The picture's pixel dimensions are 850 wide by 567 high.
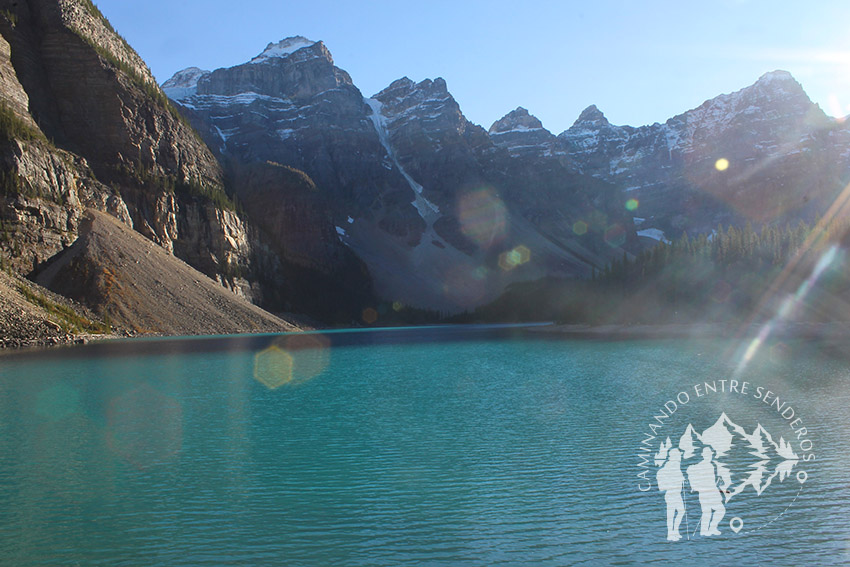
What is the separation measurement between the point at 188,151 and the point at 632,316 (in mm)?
116821

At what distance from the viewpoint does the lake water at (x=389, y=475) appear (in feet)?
42.9

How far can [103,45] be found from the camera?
144 metres

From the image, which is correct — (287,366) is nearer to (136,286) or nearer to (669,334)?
(136,286)

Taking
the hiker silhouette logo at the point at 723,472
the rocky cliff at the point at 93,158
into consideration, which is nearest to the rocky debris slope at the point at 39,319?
the rocky cliff at the point at 93,158

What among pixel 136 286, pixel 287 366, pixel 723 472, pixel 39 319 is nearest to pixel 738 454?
pixel 723 472

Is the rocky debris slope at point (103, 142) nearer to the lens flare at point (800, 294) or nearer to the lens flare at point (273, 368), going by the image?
the lens flare at point (273, 368)

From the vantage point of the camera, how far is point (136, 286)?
3905 inches

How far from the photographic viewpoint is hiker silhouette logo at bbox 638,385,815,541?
570 inches

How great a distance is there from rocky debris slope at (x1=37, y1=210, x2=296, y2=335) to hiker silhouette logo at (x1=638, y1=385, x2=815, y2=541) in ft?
292

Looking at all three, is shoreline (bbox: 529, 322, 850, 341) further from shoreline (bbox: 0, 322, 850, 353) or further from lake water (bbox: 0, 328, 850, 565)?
lake water (bbox: 0, 328, 850, 565)

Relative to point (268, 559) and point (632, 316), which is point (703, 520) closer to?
point (268, 559)

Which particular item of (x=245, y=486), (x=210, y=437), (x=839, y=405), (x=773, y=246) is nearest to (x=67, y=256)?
(x=210, y=437)

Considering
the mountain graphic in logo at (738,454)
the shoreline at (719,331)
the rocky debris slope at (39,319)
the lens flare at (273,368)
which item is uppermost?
the rocky debris slope at (39,319)

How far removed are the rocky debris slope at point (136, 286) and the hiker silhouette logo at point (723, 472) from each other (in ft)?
292
